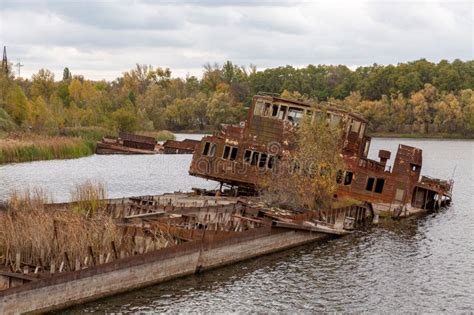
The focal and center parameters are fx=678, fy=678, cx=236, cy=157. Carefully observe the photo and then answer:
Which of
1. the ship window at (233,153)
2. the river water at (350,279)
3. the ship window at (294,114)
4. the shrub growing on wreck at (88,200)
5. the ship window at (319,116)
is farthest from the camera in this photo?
the ship window at (294,114)

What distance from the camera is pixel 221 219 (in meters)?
33.4

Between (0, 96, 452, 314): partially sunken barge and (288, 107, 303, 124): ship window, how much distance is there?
0.07m

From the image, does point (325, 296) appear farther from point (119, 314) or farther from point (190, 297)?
point (119, 314)

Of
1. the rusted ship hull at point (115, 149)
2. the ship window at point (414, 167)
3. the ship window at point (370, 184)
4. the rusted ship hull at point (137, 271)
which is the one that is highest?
the ship window at point (414, 167)

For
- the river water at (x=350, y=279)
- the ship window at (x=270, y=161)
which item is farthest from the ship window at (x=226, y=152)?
the river water at (x=350, y=279)

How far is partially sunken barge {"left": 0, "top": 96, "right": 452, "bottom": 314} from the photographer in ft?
72.9

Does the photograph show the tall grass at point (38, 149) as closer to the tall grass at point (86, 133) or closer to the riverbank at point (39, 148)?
the riverbank at point (39, 148)

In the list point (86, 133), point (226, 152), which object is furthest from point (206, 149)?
point (86, 133)

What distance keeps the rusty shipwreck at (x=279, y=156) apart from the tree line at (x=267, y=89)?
5379cm

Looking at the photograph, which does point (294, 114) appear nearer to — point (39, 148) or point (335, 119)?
point (335, 119)

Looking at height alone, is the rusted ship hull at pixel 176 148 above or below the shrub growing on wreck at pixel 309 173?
below

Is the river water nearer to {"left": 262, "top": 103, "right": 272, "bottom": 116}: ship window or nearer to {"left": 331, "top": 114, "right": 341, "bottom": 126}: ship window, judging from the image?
{"left": 331, "top": 114, "right": 341, "bottom": 126}: ship window

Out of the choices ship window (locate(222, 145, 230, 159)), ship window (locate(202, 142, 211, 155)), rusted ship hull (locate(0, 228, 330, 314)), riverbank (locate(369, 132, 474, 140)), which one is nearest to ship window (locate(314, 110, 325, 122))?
ship window (locate(222, 145, 230, 159))

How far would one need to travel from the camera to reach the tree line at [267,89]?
110 meters
